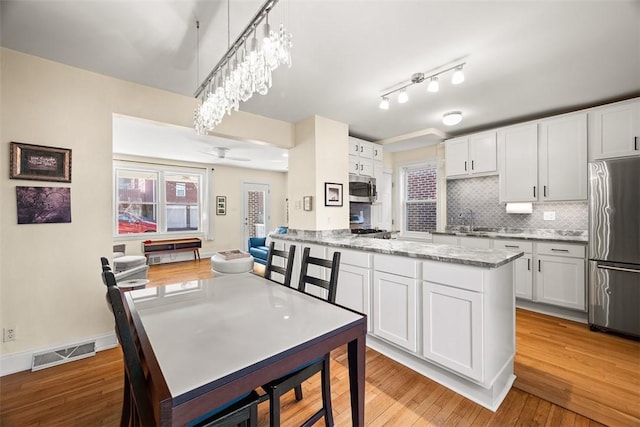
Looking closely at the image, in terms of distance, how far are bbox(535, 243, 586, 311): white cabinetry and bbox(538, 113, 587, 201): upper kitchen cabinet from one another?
0.68m

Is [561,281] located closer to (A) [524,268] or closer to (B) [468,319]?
(A) [524,268]

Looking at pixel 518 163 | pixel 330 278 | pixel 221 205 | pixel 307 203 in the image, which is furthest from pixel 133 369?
Answer: pixel 221 205

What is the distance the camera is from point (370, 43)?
205cm

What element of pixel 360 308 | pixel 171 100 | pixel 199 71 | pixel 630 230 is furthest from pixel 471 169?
pixel 171 100

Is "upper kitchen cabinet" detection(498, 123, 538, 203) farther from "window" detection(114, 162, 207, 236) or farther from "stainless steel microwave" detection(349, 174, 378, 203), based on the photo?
"window" detection(114, 162, 207, 236)

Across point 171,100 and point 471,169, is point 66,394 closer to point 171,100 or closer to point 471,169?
point 171,100

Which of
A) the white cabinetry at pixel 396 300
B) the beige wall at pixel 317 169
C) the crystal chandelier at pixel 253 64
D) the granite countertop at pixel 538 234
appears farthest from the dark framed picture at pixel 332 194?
the crystal chandelier at pixel 253 64

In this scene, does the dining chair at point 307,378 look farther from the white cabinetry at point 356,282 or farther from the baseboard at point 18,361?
the baseboard at point 18,361

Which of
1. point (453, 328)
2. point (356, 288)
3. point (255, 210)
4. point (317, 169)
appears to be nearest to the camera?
point (453, 328)

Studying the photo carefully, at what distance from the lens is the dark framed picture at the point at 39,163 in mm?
2131

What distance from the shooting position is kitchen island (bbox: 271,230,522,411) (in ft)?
5.72

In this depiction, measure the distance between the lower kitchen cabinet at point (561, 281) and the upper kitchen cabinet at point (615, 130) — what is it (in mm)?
1263

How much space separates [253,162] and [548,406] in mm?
6578

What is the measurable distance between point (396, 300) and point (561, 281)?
7.66 ft
